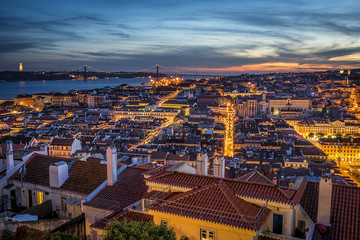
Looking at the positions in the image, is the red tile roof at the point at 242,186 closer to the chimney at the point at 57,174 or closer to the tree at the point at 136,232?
the tree at the point at 136,232

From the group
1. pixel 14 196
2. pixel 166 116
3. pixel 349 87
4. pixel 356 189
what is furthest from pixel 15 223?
pixel 349 87

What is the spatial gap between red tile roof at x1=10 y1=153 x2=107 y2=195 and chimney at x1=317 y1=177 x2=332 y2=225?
13.8 ft

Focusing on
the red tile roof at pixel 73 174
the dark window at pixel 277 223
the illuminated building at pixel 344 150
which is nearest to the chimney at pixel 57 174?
the red tile roof at pixel 73 174

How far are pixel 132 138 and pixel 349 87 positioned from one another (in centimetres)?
7390

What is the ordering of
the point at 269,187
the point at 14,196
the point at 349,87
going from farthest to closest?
1. the point at 349,87
2. the point at 14,196
3. the point at 269,187

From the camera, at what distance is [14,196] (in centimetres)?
761

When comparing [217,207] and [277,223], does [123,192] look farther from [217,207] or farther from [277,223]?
[277,223]

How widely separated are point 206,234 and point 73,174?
12.4ft

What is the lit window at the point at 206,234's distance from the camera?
183 inches

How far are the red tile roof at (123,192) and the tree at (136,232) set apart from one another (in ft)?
6.15

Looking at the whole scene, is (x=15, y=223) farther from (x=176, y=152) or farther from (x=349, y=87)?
(x=349, y=87)

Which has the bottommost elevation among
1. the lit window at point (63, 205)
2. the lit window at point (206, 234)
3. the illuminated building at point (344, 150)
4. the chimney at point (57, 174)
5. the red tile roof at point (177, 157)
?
the illuminated building at point (344, 150)

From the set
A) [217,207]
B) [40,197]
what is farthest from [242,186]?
[40,197]

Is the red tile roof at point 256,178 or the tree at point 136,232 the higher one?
the tree at point 136,232
